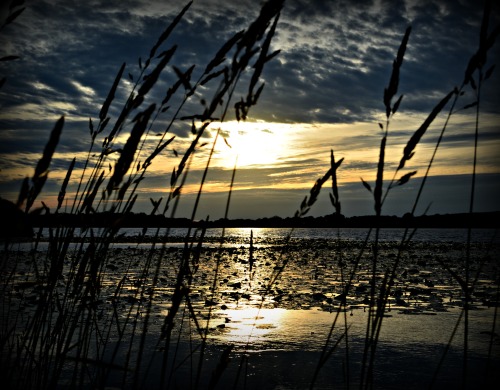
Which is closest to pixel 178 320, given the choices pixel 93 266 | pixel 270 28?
pixel 93 266

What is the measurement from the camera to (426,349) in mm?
4297

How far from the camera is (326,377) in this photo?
3.63 meters

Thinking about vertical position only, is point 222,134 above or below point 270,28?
below

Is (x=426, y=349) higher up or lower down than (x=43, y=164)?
lower down

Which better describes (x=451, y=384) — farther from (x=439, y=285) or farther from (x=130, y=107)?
(x=439, y=285)

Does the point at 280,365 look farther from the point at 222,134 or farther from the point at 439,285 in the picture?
the point at 439,285

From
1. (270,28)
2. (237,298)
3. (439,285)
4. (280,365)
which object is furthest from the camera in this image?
(439,285)

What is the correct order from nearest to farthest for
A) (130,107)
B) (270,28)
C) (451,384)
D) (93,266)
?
(270,28)
(130,107)
(93,266)
(451,384)

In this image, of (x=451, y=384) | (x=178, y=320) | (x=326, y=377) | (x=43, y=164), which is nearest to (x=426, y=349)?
(x=451, y=384)

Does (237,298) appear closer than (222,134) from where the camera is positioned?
No

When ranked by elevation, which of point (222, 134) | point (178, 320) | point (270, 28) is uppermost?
point (270, 28)

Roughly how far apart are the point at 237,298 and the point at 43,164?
6559 mm

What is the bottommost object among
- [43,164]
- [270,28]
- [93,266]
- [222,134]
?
[93,266]

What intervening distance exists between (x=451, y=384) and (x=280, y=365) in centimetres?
146
